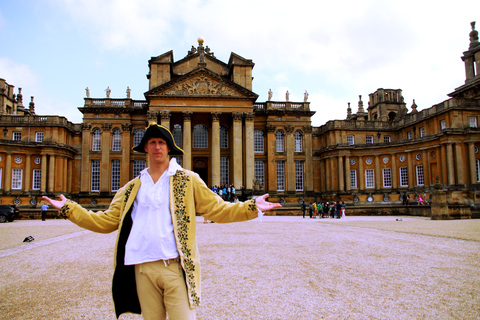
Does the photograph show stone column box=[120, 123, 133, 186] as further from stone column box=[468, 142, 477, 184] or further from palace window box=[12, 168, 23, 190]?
stone column box=[468, 142, 477, 184]

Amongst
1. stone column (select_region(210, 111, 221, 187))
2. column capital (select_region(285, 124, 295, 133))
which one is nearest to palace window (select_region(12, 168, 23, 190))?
stone column (select_region(210, 111, 221, 187))

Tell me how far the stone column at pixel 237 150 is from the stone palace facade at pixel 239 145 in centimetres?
10

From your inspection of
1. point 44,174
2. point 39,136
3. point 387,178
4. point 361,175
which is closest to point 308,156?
point 361,175

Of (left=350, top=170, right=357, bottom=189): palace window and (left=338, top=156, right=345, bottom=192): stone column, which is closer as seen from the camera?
(left=338, top=156, right=345, bottom=192): stone column

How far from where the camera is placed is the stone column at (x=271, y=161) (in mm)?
41250

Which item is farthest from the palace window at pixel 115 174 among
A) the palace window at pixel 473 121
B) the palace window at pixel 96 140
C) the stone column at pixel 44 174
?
the palace window at pixel 473 121

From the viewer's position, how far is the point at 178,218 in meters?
3.12

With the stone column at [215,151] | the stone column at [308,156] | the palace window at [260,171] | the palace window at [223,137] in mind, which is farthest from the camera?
the stone column at [308,156]

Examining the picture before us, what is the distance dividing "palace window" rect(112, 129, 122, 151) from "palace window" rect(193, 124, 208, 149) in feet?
26.9

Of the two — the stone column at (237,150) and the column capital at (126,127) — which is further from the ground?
the column capital at (126,127)

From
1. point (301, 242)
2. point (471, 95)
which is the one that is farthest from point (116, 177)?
point (471, 95)

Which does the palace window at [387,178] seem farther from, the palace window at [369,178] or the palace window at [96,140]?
the palace window at [96,140]

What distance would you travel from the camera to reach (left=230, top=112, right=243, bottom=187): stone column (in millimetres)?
36469

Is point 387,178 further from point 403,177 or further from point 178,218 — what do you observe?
point 178,218
